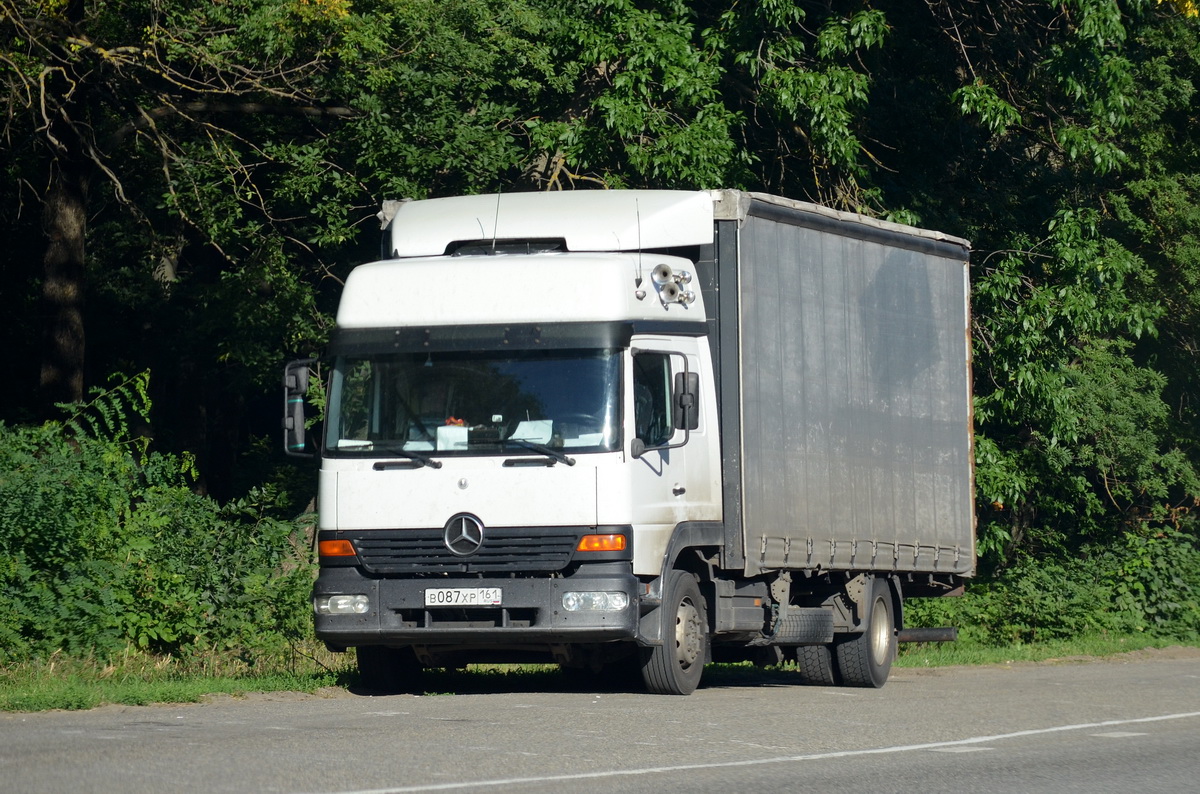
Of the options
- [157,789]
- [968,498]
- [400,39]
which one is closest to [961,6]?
[400,39]

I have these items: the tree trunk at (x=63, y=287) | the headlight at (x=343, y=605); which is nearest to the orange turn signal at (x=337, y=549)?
the headlight at (x=343, y=605)

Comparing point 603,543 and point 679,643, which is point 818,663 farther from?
point 603,543

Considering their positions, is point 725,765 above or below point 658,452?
below

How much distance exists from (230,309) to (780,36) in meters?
8.48

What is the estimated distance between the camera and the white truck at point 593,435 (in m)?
12.2

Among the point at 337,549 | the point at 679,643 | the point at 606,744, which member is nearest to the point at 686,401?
the point at 679,643

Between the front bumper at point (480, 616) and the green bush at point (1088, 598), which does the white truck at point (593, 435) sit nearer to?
the front bumper at point (480, 616)

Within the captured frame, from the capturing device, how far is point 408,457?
40.4 feet

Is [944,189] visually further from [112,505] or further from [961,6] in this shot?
[112,505]

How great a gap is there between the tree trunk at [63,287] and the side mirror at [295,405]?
11172mm

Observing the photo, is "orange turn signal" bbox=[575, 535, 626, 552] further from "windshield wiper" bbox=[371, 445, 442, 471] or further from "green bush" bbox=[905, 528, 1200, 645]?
"green bush" bbox=[905, 528, 1200, 645]

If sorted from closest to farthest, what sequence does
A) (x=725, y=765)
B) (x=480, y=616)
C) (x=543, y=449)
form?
1. (x=725, y=765)
2. (x=543, y=449)
3. (x=480, y=616)

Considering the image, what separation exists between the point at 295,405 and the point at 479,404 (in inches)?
55.4

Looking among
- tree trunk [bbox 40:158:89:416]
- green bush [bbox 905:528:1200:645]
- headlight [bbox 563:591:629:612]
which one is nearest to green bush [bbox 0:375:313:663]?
headlight [bbox 563:591:629:612]
